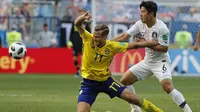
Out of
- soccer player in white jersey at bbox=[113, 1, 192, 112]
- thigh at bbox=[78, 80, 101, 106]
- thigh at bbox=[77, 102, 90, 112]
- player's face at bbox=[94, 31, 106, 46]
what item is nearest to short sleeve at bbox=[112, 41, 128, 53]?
player's face at bbox=[94, 31, 106, 46]

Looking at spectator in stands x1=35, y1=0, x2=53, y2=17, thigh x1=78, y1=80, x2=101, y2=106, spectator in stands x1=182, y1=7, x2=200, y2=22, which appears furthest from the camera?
spectator in stands x1=35, y1=0, x2=53, y2=17

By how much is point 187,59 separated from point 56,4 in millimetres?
9083

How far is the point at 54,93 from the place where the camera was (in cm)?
1869

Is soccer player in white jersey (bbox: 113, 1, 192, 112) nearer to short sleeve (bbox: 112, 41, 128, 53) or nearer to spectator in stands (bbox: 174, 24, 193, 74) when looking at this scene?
short sleeve (bbox: 112, 41, 128, 53)

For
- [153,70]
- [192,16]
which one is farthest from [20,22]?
[153,70]

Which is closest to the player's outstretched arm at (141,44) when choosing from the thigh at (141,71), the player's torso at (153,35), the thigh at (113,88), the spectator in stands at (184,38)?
the thigh at (113,88)

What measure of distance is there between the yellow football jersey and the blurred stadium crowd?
54.0 feet

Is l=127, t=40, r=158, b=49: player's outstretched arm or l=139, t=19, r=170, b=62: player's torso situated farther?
l=139, t=19, r=170, b=62: player's torso

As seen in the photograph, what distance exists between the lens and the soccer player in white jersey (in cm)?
1302

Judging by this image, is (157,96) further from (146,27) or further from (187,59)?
(187,59)

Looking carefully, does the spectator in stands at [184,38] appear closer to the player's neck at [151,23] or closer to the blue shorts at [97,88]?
the player's neck at [151,23]

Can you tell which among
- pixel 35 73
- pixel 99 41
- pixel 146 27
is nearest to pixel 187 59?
pixel 35 73

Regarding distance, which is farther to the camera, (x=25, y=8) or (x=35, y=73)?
(x=25, y=8)

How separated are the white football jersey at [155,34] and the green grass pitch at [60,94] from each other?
1.44m
